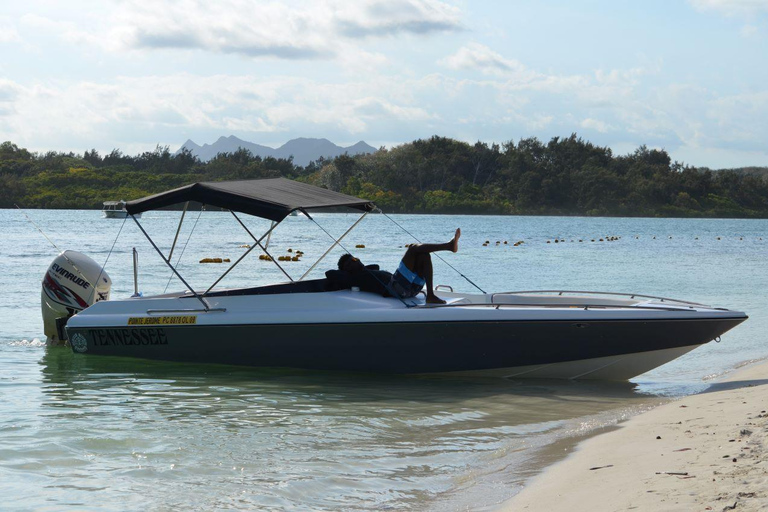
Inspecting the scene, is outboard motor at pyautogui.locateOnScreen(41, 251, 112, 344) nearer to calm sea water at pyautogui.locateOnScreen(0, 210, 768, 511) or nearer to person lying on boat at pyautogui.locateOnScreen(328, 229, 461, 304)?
calm sea water at pyautogui.locateOnScreen(0, 210, 768, 511)

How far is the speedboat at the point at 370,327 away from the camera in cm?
873

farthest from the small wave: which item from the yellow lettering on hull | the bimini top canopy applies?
the bimini top canopy

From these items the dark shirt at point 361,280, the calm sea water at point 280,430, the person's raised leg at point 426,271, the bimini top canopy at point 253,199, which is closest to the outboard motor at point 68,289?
the calm sea water at point 280,430

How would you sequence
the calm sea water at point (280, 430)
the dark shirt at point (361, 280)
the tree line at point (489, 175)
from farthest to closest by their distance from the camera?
the tree line at point (489, 175)
the dark shirt at point (361, 280)
the calm sea water at point (280, 430)

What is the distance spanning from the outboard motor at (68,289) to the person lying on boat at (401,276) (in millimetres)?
3785

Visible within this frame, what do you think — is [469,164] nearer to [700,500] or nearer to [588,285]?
[588,285]

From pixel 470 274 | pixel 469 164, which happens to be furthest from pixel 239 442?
pixel 469 164

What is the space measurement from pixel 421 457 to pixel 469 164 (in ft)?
356

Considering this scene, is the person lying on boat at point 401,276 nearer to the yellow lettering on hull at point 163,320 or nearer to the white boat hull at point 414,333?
the white boat hull at point 414,333

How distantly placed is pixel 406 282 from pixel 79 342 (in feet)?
13.7

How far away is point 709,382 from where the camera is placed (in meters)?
9.52

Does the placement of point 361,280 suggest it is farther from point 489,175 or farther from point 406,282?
point 489,175

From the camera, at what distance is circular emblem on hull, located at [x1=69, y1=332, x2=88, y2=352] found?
10284mm

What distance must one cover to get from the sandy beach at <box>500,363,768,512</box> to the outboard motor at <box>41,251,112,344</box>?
7405mm
